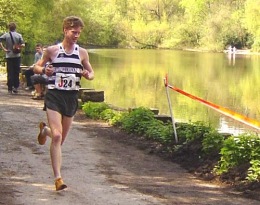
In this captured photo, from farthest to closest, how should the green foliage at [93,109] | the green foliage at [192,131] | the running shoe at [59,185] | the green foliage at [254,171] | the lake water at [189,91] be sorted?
the lake water at [189,91] → the green foliage at [93,109] → the green foliage at [192,131] → the green foliage at [254,171] → the running shoe at [59,185]

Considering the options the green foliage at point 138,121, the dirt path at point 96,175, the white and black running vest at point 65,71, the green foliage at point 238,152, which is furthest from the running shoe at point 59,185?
the green foliage at point 138,121

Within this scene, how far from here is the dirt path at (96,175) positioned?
689 centimetres

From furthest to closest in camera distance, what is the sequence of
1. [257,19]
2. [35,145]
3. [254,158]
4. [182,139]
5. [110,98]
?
[257,19]
[110,98]
[182,139]
[35,145]
[254,158]

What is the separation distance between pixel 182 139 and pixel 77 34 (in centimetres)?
438

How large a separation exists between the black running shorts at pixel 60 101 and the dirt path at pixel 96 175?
0.92m

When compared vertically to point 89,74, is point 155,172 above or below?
below

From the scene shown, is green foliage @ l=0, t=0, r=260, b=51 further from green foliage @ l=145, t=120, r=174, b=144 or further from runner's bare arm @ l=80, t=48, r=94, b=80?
runner's bare arm @ l=80, t=48, r=94, b=80

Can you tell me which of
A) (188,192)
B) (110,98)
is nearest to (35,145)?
(188,192)

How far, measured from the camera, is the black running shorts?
6953 mm

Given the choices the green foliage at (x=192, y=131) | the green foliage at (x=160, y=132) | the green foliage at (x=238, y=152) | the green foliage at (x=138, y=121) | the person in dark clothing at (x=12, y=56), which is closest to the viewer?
the green foliage at (x=238, y=152)

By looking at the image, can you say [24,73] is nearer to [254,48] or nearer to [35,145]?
[35,145]

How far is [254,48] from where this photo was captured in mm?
78688

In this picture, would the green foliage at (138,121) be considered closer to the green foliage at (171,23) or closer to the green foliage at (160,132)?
the green foliage at (160,132)

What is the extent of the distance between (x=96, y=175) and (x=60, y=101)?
1.61 m
